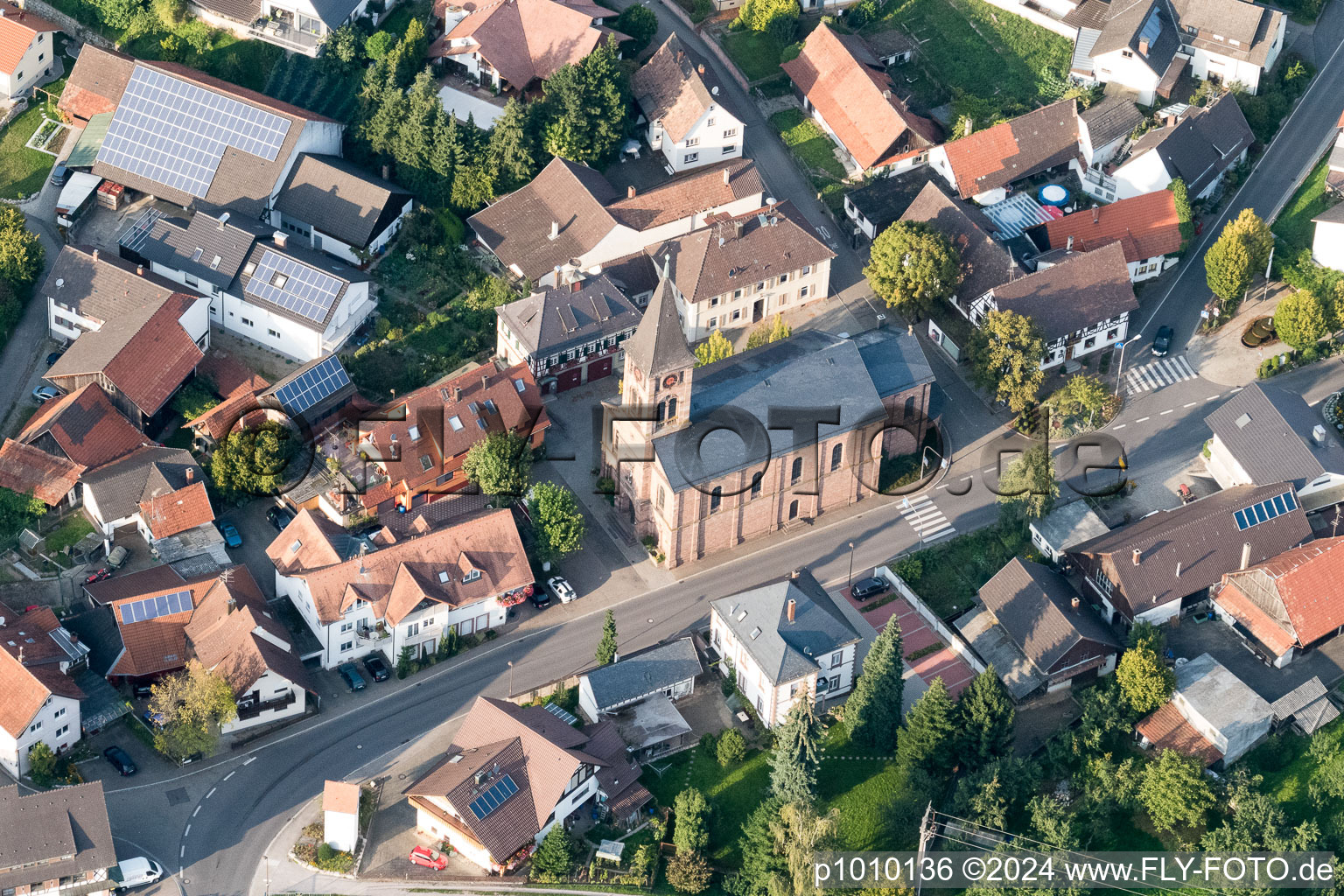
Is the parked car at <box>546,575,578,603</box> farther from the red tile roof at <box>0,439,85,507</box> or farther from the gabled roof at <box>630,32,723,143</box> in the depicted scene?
the gabled roof at <box>630,32,723,143</box>

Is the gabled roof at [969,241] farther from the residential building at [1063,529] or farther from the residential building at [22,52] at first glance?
the residential building at [22,52]

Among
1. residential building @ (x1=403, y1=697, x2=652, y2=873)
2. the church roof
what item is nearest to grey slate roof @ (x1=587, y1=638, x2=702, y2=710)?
residential building @ (x1=403, y1=697, x2=652, y2=873)

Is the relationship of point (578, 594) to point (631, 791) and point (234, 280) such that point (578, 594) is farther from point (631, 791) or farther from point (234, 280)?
point (234, 280)

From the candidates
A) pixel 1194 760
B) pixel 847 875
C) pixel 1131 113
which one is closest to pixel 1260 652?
pixel 1194 760

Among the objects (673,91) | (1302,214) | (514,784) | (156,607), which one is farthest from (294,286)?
(1302,214)

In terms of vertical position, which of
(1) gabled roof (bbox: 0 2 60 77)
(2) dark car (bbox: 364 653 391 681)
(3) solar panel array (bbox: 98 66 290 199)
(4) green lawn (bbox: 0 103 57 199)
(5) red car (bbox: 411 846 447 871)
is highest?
(1) gabled roof (bbox: 0 2 60 77)

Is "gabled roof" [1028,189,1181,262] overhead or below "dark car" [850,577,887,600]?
overhead

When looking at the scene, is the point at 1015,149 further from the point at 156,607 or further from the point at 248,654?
the point at 156,607
